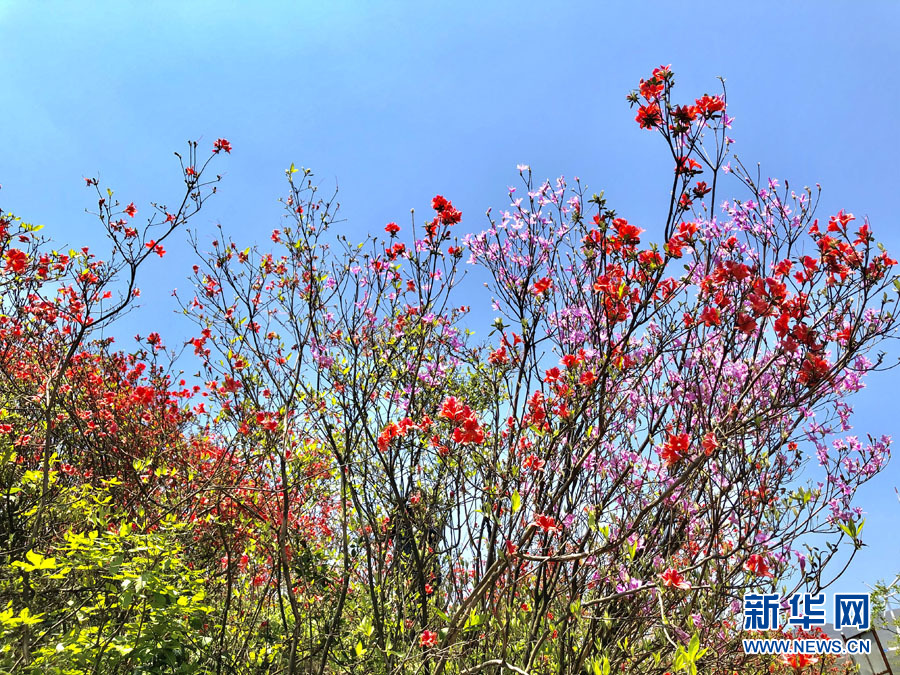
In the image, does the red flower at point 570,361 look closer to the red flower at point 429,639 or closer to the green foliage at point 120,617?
the red flower at point 429,639

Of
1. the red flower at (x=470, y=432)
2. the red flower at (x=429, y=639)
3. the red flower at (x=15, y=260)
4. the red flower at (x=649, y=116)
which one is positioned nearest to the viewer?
the red flower at (x=470, y=432)

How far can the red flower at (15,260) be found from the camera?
457 cm

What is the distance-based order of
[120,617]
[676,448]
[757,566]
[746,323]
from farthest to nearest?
[757,566]
[746,323]
[120,617]
[676,448]

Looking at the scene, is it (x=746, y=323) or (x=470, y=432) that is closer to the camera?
(x=470, y=432)

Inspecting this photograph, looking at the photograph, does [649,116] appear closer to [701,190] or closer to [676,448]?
[701,190]

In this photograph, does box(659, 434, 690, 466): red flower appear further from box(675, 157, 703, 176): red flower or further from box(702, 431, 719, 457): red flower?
box(675, 157, 703, 176): red flower

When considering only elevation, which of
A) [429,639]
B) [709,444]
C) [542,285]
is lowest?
[429,639]

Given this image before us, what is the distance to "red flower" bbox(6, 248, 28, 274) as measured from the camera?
4.57 meters

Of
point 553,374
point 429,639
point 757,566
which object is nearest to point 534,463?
point 553,374

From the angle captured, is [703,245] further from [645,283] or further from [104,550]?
[104,550]

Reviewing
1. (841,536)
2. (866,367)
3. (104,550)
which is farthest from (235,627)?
(866,367)

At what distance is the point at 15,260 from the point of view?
4574mm

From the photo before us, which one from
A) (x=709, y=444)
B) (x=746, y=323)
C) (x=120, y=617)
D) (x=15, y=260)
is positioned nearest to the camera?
(x=709, y=444)

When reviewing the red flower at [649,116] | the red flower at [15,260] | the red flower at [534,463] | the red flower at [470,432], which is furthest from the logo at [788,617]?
the red flower at [15,260]
